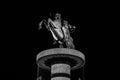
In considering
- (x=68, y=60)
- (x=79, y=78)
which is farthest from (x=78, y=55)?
(x=79, y=78)

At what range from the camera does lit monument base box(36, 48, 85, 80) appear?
38.0m

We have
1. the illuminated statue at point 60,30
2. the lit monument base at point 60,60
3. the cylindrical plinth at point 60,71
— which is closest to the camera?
the cylindrical plinth at point 60,71

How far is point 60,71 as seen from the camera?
3791 centimetres

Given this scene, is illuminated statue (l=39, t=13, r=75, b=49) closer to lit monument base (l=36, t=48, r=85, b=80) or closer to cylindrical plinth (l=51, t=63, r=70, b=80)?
lit monument base (l=36, t=48, r=85, b=80)

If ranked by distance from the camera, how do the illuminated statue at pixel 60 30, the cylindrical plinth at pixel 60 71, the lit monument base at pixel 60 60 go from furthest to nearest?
the illuminated statue at pixel 60 30, the lit monument base at pixel 60 60, the cylindrical plinth at pixel 60 71

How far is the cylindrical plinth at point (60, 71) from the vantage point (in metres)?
37.8

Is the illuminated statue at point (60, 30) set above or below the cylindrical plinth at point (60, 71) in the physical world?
above

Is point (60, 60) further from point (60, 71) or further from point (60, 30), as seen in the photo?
point (60, 30)

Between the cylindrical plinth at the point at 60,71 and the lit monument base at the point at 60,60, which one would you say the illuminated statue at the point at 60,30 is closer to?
the lit monument base at the point at 60,60

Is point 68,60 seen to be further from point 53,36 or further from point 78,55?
point 53,36

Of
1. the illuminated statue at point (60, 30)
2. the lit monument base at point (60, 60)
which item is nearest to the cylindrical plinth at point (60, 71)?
the lit monument base at point (60, 60)

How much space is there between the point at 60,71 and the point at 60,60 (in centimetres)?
147

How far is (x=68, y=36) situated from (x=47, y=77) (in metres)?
5.78

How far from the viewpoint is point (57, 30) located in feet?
135
